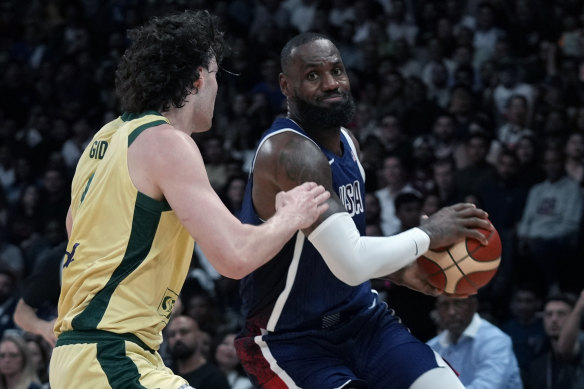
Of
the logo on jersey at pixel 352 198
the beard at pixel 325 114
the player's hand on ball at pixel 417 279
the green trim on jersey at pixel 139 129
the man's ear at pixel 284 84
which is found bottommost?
the player's hand on ball at pixel 417 279

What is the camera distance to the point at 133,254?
3412mm

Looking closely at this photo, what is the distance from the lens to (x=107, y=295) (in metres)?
3.39

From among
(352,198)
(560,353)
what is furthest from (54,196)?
(352,198)

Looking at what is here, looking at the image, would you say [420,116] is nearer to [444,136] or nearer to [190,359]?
[444,136]

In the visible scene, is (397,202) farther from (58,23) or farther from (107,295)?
→ (58,23)

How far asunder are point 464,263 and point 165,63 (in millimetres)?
1626

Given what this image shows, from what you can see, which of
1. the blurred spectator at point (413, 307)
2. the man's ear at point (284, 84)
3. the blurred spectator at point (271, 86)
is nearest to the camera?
the man's ear at point (284, 84)

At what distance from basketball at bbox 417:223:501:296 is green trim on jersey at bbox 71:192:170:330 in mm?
1459

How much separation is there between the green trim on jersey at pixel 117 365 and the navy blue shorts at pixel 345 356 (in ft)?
3.36

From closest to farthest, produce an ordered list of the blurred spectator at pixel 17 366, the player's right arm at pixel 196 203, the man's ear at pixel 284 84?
1. the player's right arm at pixel 196 203
2. the man's ear at pixel 284 84
3. the blurred spectator at pixel 17 366

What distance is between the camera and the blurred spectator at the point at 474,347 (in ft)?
21.9

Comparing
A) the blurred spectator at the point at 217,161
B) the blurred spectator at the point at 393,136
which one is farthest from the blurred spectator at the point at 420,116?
the blurred spectator at the point at 217,161

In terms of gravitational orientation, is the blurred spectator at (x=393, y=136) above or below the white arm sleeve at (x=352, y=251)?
below

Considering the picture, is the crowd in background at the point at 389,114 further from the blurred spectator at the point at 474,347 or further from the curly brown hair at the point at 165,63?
the curly brown hair at the point at 165,63
